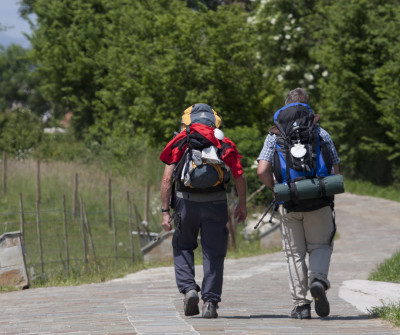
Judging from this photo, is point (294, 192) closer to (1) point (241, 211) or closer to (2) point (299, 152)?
(2) point (299, 152)

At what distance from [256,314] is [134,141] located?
88.8 feet

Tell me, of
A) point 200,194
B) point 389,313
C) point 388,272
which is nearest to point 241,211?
point 200,194

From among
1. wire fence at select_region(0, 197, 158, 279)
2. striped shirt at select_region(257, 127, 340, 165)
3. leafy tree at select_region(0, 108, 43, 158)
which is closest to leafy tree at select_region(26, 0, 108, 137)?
leafy tree at select_region(0, 108, 43, 158)

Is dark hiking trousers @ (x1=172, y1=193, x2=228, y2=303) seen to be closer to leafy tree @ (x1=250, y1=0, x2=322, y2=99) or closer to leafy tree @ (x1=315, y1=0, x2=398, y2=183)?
leafy tree @ (x1=315, y1=0, x2=398, y2=183)

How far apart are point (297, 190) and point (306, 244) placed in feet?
1.95

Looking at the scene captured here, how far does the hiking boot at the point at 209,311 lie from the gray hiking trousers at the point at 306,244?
2.07ft

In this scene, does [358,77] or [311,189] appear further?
[358,77]

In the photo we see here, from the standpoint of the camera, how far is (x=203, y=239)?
7586 millimetres

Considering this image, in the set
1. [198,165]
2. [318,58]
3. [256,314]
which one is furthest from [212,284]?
[318,58]

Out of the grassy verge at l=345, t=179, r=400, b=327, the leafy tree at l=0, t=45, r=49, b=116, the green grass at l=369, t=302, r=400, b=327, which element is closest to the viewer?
the green grass at l=369, t=302, r=400, b=327

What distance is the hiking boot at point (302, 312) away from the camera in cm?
724

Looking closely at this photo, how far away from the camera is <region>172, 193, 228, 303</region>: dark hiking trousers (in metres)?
7.48

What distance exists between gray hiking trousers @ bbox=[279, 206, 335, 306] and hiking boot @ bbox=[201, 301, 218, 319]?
630 millimetres

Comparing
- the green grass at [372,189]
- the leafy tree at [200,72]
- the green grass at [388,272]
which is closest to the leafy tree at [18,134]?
the leafy tree at [200,72]
